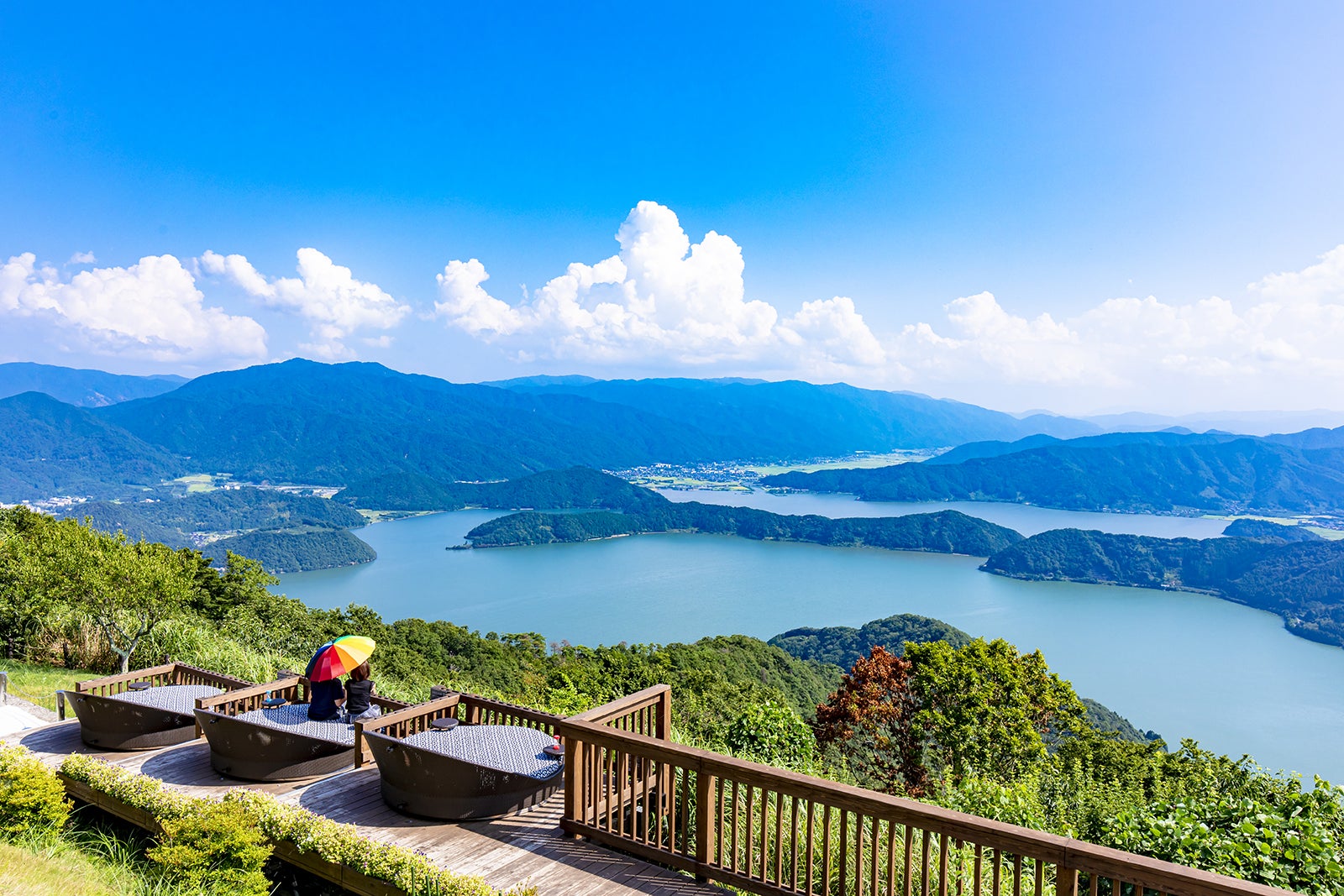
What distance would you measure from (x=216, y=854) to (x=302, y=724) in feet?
5.41

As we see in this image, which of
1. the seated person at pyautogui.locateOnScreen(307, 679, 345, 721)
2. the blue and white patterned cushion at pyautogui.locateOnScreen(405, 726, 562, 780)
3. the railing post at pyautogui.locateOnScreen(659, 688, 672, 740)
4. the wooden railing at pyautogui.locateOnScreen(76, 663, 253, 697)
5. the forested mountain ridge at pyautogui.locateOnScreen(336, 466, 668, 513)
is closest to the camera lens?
the blue and white patterned cushion at pyautogui.locateOnScreen(405, 726, 562, 780)

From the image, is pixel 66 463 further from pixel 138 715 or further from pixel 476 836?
pixel 476 836

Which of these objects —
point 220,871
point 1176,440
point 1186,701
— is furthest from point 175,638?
point 1176,440

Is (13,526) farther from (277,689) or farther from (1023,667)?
(1023,667)

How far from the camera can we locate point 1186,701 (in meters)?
63.5

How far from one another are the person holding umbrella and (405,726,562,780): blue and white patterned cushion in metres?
1.05

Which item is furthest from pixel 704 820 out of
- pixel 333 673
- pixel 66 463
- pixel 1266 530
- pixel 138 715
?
pixel 66 463

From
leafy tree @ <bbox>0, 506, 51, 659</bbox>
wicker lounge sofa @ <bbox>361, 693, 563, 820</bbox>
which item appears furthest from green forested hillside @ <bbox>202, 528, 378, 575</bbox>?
wicker lounge sofa @ <bbox>361, 693, 563, 820</bbox>

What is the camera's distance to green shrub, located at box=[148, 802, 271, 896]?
135 inches

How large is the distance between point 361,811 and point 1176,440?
735 ft

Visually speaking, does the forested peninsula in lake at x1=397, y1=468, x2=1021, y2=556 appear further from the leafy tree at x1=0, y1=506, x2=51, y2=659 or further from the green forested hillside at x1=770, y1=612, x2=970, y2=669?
the leafy tree at x1=0, y1=506, x2=51, y2=659

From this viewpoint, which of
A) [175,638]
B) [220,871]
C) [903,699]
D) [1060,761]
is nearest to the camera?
[220,871]

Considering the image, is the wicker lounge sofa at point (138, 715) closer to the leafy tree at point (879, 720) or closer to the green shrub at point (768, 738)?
the green shrub at point (768, 738)

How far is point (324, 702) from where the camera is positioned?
538cm
